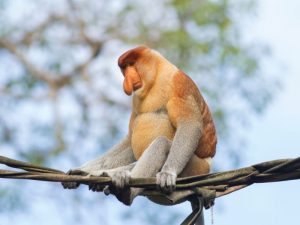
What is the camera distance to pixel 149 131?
4809 millimetres

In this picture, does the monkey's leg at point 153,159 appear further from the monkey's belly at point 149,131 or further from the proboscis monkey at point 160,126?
the monkey's belly at point 149,131

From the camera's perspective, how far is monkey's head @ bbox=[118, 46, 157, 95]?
5.01m


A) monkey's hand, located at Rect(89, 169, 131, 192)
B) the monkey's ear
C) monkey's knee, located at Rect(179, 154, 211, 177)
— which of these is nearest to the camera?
monkey's hand, located at Rect(89, 169, 131, 192)

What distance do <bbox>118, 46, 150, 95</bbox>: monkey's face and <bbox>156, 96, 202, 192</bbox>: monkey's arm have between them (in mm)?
279

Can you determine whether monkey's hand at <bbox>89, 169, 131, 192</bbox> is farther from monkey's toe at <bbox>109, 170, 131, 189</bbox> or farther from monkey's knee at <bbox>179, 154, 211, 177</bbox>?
monkey's knee at <bbox>179, 154, 211, 177</bbox>

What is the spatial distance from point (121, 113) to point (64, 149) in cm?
94

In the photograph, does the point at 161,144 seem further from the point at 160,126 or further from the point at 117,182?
the point at 117,182

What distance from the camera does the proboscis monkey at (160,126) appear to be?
14.7 feet

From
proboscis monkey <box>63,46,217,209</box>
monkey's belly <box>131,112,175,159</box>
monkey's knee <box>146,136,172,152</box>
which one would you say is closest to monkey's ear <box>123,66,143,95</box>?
proboscis monkey <box>63,46,217,209</box>

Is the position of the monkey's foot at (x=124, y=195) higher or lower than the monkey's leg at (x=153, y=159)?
lower

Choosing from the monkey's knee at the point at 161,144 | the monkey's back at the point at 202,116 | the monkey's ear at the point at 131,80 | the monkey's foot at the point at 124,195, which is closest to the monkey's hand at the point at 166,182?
the monkey's foot at the point at 124,195

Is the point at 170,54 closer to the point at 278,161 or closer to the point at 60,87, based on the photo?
the point at 60,87

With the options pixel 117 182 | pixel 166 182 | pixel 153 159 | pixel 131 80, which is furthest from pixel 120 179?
pixel 131 80

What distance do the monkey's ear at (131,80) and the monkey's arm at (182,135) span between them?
10.5 inches
